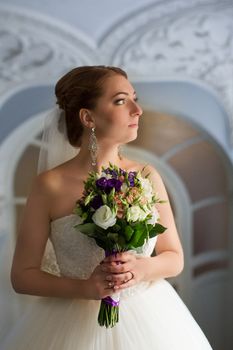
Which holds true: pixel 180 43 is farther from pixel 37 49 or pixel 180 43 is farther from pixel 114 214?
pixel 114 214

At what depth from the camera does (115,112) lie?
171 centimetres

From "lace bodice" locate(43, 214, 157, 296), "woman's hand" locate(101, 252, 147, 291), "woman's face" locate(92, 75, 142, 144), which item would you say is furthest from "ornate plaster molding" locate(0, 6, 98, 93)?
"woman's hand" locate(101, 252, 147, 291)

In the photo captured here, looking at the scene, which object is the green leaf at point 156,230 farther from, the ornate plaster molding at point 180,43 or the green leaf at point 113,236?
the ornate plaster molding at point 180,43

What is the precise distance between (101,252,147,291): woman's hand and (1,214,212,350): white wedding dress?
3.6 inches

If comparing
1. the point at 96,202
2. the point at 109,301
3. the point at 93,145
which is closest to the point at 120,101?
the point at 93,145

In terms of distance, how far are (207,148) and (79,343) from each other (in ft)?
6.70

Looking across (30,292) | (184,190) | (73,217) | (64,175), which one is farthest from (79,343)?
(184,190)

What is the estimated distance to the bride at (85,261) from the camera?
1.61 metres

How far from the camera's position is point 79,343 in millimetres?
1588

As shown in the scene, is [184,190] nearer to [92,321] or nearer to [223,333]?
[223,333]

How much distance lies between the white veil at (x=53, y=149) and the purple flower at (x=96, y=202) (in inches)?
16.0

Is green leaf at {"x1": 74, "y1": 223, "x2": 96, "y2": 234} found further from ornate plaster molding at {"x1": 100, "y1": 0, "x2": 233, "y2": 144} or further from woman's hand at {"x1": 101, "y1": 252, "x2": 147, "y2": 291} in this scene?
ornate plaster molding at {"x1": 100, "y1": 0, "x2": 233, "y2": 144}

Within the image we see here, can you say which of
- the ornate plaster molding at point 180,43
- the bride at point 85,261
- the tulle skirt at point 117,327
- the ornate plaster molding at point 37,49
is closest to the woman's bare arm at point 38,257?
the bride at point 85,261

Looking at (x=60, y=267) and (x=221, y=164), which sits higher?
(x=221, y=164)
